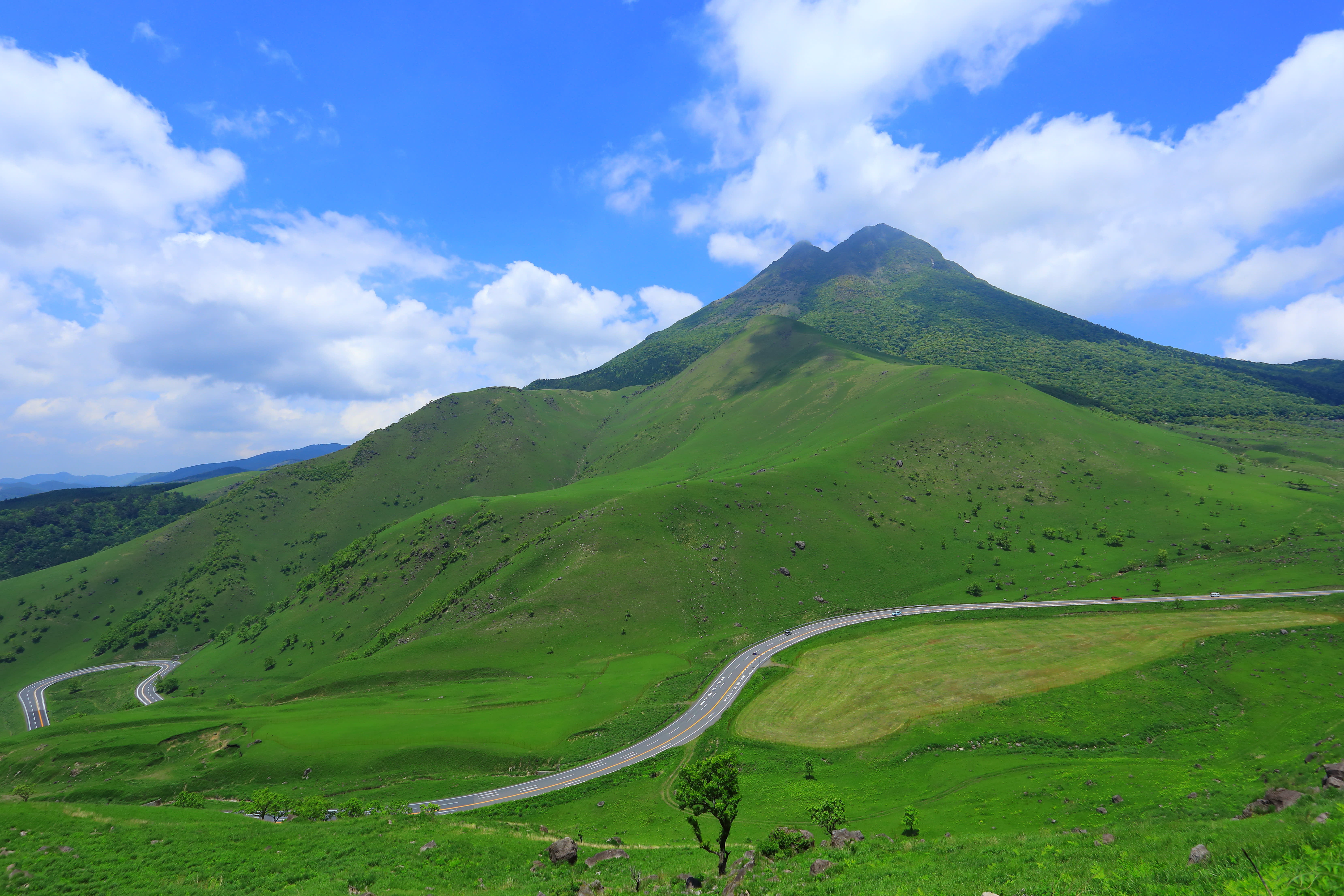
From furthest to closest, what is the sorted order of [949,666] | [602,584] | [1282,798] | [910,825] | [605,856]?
[602,584] → [949,666] → [910,825] → [605,856] → [1282,798]

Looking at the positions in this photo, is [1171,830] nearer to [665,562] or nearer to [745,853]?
[745,853]

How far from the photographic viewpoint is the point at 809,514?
13150 centimetres

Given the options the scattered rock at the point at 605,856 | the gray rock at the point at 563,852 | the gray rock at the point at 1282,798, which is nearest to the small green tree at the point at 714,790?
the scattered rock at the point at 605,856

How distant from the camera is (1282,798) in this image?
26219 millimetres

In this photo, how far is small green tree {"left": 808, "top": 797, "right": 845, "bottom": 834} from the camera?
40375 millimetres

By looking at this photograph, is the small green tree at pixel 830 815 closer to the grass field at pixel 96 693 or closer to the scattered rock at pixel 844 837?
the scattered rock at pixel 844 837

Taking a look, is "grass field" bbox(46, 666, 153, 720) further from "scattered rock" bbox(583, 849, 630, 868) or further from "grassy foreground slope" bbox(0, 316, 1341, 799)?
"scattered rock" bbox(583, 849, 630, 868)

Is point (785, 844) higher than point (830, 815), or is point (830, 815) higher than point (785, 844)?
point (785, 844)

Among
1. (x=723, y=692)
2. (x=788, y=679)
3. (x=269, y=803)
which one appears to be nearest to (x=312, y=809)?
(x=269, y=803)

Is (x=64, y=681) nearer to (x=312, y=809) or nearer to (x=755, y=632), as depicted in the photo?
(x=312, y=809)

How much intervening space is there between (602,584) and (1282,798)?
97.5 metres

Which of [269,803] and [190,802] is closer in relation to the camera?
[269,803]

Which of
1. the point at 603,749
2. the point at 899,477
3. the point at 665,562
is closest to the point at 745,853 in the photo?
the point at 603,749

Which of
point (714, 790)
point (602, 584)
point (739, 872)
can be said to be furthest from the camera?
point (602, 584)
